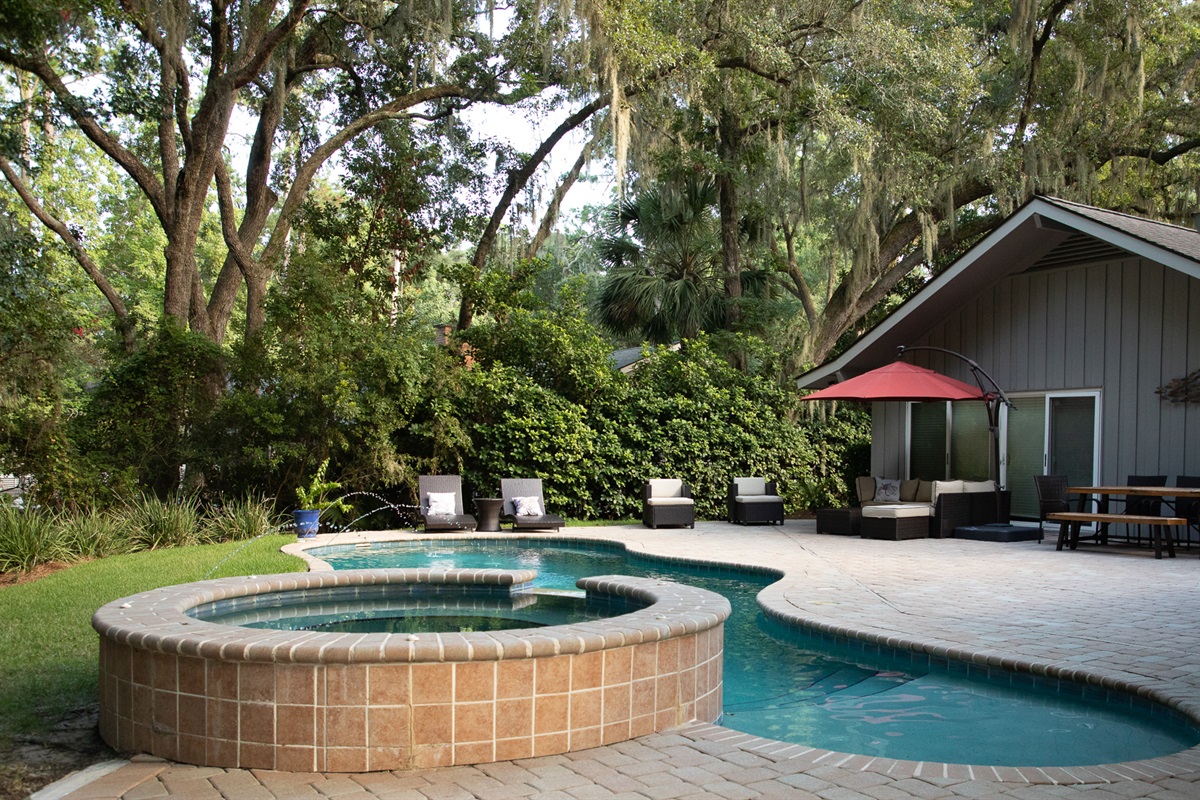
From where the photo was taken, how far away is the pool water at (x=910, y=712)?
13.3ft

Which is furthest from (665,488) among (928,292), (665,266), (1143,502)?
(665,266)

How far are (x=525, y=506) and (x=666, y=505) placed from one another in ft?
6.68

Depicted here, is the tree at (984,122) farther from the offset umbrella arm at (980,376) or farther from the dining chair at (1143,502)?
the dining chair at (1143,502)

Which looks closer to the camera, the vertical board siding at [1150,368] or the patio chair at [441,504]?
the vertical board siding at [1150,368]

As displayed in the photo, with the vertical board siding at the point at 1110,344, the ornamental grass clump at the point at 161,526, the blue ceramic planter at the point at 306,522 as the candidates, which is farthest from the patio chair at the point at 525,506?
the vertical board siding at the point at 1110,344

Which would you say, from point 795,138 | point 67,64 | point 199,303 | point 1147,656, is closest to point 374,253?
point 199,303

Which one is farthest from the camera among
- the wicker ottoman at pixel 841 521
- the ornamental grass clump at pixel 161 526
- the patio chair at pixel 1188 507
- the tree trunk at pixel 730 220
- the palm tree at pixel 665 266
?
the palm tree at pixel 665 266

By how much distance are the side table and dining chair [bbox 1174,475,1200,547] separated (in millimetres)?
8156

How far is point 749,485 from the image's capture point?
1395 centimetres

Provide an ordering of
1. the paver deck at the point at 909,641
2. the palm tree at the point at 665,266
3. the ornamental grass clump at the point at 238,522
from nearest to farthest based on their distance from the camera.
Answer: the paver deck at the point at 909,641
the ornamental grass clump at the point at 238,522
the palm tree at the point at 665,266

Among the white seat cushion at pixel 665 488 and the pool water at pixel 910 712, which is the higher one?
the white seat cushion at pixel 665 488

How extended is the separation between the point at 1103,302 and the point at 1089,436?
1.76 metres

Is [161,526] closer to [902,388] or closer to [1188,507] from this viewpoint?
[902,388]

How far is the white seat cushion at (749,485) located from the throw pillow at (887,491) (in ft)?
5.63
